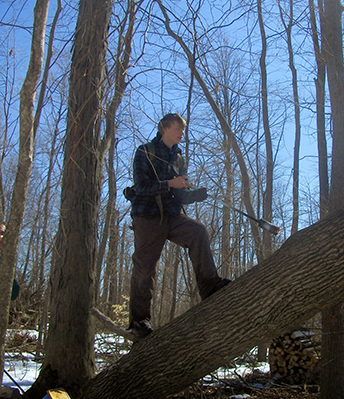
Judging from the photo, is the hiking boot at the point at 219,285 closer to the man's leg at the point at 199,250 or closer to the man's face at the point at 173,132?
the man's leg at the point at 199,250

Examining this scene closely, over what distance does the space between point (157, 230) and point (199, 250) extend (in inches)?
16.2

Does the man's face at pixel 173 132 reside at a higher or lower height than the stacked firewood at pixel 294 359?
higher

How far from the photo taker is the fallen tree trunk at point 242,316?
2.59m

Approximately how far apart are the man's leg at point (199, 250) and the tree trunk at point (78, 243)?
89 cm

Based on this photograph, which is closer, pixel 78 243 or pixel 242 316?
pixel 242 316

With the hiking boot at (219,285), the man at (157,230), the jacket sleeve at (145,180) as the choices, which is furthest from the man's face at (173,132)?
the hiking boot at (219,285)

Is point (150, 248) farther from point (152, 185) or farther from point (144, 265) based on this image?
point (152, 185)

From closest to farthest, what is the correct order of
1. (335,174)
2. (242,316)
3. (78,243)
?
(242,316), (78,243), (335,174)

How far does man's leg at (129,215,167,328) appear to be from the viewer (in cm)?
327

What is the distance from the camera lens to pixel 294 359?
5.44 m

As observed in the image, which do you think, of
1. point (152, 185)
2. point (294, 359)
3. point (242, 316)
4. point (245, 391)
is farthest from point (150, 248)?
point (294, 359)

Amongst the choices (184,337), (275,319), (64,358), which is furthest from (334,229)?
(64,358)

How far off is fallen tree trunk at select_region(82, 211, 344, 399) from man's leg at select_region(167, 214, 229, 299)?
0.67 ft

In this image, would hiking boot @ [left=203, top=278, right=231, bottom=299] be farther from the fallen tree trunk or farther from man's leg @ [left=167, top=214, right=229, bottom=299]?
the fallen tree trunk
